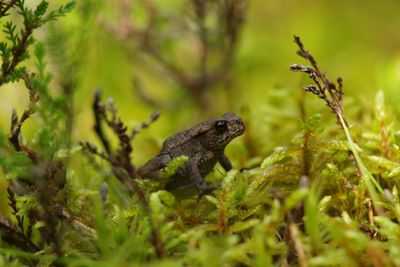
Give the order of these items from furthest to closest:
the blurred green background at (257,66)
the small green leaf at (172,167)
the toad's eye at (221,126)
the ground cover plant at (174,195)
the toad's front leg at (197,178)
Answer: the blurred green background at (257,66) → the toad's eye at (221,126) → the toad's front leg at (197,178) → the small green leaf at (172,167) → the ground cover plant at (174,195)

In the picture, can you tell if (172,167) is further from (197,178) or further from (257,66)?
(257,66)

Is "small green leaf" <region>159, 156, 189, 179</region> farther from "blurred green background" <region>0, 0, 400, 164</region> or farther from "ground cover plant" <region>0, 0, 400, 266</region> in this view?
"blurred green background" <region>0, 0, 400, 164</region>

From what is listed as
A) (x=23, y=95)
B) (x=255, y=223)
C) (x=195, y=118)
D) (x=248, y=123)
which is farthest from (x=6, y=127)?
(x=255, y=223)

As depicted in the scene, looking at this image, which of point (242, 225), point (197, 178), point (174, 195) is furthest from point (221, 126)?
point (242, 225)

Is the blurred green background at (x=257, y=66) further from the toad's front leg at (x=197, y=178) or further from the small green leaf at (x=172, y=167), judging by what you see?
the small green leaf at (x=172, y=167)

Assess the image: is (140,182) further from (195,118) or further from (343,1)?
(343,1)

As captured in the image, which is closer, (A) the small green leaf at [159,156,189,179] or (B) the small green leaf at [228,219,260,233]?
(B) the small green leaf at [228,219,260,233]

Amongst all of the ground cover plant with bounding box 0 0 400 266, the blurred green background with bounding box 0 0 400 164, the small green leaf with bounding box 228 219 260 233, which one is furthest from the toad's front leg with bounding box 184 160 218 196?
the blurred green background with bounding box 0 0 400 164

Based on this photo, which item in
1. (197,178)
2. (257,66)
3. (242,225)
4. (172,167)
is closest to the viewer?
(242,225)

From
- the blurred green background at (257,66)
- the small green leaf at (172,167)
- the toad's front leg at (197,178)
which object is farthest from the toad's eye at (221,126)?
the blurred green background at (257,66)
